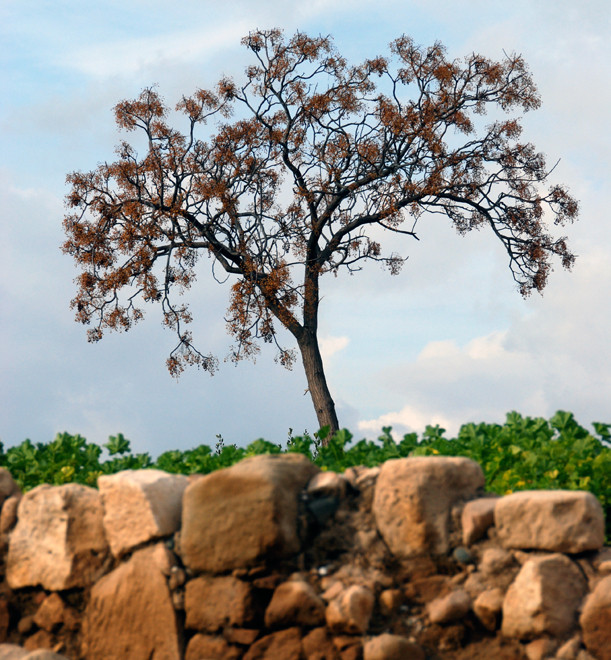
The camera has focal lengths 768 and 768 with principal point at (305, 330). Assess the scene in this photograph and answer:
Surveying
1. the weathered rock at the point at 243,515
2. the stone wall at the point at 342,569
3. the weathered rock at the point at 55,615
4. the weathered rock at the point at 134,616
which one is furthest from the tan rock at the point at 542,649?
the weathered rock at the point at 55,615

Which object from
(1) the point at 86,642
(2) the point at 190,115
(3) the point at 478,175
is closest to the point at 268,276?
(2) the point at 190,115

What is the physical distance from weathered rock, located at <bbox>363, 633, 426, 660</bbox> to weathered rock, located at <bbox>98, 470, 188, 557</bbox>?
4.39 ft

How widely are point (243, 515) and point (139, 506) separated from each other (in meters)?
0.71

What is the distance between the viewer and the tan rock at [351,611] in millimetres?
3980

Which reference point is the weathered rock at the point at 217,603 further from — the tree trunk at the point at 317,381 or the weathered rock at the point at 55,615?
the tree trunk at the point at 317,381

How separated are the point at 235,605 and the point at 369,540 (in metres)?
0.82

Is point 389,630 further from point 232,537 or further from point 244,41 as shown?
point 244,41

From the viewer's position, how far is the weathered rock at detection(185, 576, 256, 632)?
4.23 meters

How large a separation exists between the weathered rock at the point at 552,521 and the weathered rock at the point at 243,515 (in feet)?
3.75

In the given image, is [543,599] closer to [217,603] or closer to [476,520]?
[476,520]

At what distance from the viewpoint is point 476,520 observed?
4.12 m

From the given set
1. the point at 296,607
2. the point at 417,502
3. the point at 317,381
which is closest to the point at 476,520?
the point at 417,502

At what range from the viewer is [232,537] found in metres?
4.25

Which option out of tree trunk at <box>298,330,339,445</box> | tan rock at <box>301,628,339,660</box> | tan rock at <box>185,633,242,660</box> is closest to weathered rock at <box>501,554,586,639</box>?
tan rock at <box>301,628,339,660</box>
